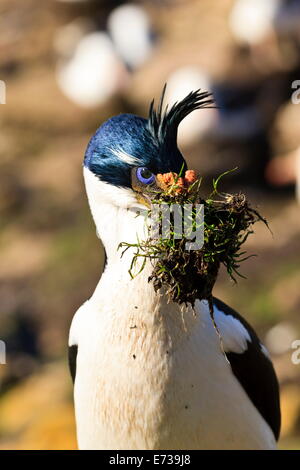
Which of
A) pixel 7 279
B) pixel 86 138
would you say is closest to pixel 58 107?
pixel 86 138

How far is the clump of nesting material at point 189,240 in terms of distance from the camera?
4.60 metres

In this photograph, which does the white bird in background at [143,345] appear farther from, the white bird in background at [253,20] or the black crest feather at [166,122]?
the white bird in background at [253,20]

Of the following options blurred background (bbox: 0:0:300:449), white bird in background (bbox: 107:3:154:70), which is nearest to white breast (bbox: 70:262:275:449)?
blurred background (bbox: 0:0:300:449)

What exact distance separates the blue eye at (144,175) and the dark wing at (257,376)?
3.34 ft

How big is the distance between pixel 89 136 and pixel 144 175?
31.6 feet

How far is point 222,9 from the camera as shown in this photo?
16.1 metres

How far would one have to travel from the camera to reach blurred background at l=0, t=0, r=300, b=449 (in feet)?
32.9

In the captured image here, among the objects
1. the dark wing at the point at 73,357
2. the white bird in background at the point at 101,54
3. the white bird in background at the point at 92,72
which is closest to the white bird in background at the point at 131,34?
the white bird in background at the point at 101,54

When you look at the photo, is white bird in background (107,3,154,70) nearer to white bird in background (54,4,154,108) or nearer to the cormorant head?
white bird in background (54,4,154,108)

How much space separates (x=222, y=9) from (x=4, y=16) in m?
3.71

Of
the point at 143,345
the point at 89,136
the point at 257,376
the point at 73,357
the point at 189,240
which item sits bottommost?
the point at 257,376

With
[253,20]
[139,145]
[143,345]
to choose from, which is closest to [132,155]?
[139,145]

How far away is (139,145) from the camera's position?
5.01 m

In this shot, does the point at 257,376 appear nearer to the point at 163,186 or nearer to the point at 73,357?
the point at 73,357
